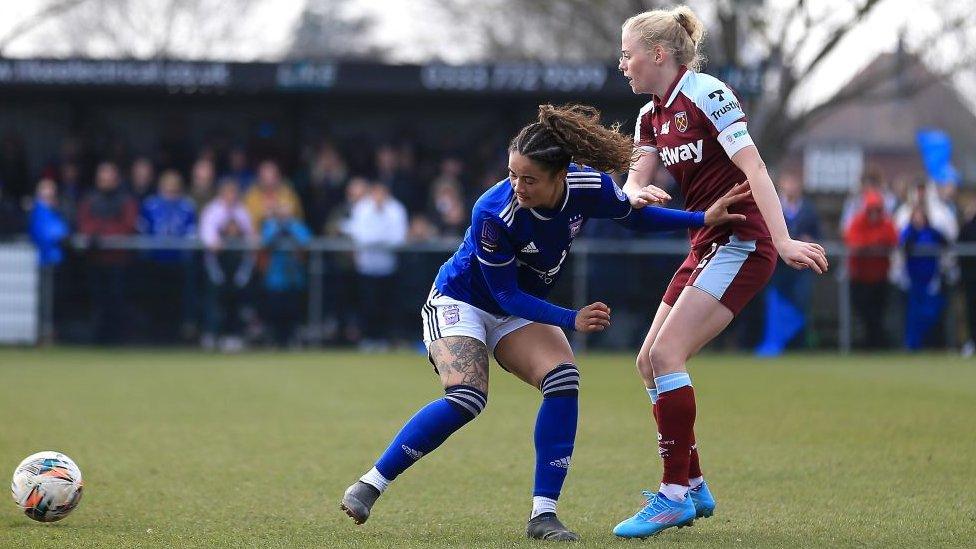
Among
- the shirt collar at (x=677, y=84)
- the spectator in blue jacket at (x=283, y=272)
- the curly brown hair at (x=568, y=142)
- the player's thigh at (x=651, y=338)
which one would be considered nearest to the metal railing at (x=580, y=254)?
the spectator in blue jacket at (x=283, y=272)

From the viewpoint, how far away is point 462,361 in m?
5.72

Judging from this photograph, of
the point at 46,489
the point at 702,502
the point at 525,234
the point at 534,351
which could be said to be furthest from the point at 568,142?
the point at 46,489

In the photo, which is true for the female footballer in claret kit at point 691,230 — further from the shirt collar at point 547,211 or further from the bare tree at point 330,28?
the bare tree at point 330,28

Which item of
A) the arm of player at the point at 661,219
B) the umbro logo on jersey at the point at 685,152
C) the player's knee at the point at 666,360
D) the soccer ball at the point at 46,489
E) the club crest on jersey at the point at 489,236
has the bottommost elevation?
the soccer ball at the point at 46,489

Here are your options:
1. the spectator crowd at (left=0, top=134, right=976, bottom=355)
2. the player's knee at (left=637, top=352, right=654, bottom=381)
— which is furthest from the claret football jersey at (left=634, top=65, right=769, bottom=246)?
the spectator crowd at (left=0, top=134, right=976, bottom=355)

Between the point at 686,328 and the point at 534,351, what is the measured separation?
641 mm

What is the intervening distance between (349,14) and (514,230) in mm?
47295

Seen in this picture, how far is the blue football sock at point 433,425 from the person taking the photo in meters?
5.65

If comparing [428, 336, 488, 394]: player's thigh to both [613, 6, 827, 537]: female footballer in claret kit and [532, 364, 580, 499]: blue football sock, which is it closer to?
[532, 364, 580, 499]: blue football sock

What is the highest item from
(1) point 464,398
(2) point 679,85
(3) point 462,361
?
(2) point 679,85

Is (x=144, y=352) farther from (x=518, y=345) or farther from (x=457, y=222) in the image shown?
(x=518, y=345)

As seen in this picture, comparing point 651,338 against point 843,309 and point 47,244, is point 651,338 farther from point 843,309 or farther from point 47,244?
point 47,244

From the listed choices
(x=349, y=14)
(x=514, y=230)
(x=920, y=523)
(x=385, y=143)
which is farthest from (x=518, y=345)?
(x=349, y=14)

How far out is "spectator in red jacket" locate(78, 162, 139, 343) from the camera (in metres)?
16.2
